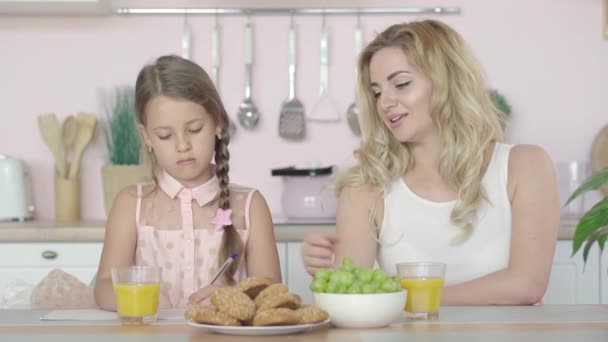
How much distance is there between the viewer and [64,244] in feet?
9.94

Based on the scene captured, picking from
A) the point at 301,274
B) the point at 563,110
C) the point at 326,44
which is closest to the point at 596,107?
the point at 563,110

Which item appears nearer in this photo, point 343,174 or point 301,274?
point 343,174

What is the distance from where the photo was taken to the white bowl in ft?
4.45

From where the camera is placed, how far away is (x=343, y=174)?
2191mm

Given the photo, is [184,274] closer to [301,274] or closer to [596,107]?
[301,274]

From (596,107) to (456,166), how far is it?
162 cm

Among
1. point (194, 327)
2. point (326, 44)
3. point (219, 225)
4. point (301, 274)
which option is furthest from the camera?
point (326, 44)

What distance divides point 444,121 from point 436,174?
0.12 meters

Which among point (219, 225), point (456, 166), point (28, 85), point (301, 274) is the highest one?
point (28, 85)

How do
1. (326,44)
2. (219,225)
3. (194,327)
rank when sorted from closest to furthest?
(194,327) < (219,225) < (326,44)

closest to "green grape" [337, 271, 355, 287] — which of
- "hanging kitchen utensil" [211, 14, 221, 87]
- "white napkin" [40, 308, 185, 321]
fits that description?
"white napkin" [40, 308, 185, 321]

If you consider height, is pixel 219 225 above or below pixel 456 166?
below

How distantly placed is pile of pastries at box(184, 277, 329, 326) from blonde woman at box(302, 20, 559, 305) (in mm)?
731

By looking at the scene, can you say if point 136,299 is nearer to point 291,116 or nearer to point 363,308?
point 363,308
